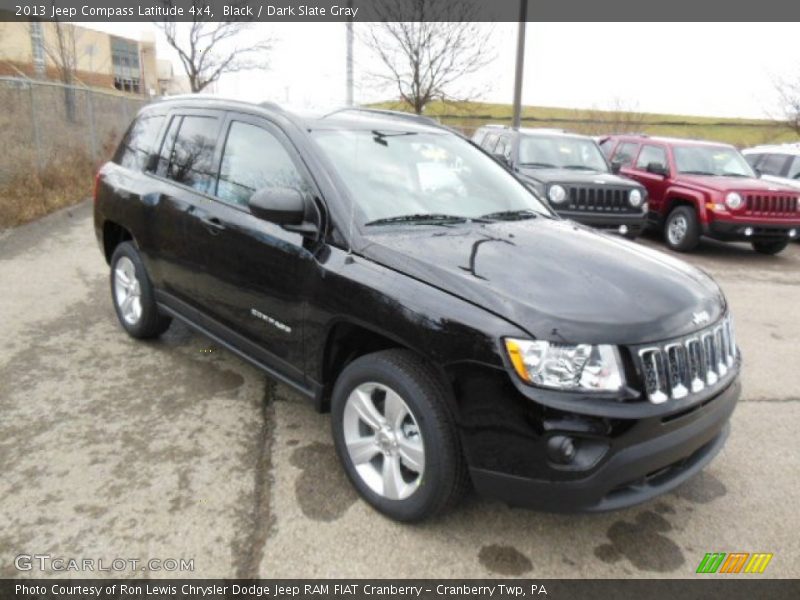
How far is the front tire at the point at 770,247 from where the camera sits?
997cm

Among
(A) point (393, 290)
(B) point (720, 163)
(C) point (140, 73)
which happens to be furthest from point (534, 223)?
(C) point (140, 73)

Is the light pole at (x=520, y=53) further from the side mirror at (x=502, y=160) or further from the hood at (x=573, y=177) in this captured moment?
the side mirror at (x=502, y=160)

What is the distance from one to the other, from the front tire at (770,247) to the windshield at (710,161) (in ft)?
→ 3.89

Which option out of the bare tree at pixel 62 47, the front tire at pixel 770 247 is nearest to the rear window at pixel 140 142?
the front tire at pixel 770 247

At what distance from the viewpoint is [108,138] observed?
52.0ft

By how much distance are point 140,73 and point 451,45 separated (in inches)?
1996

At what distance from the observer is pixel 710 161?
1036cm

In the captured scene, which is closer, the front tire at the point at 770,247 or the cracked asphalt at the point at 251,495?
the cracked asphalt at the point at 251,495

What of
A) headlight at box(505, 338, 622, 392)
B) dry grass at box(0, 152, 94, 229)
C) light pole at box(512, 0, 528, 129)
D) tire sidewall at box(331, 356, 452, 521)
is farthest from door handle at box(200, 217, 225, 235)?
light pole at box(512, 0, 528, 129)

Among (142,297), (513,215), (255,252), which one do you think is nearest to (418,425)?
(255,252)

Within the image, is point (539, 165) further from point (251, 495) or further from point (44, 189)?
point (44, 189)

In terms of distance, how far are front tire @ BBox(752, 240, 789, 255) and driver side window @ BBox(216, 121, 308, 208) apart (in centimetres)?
943

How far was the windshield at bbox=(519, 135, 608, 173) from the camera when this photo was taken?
32.6ft

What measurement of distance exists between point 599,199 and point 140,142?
6.59 meters
